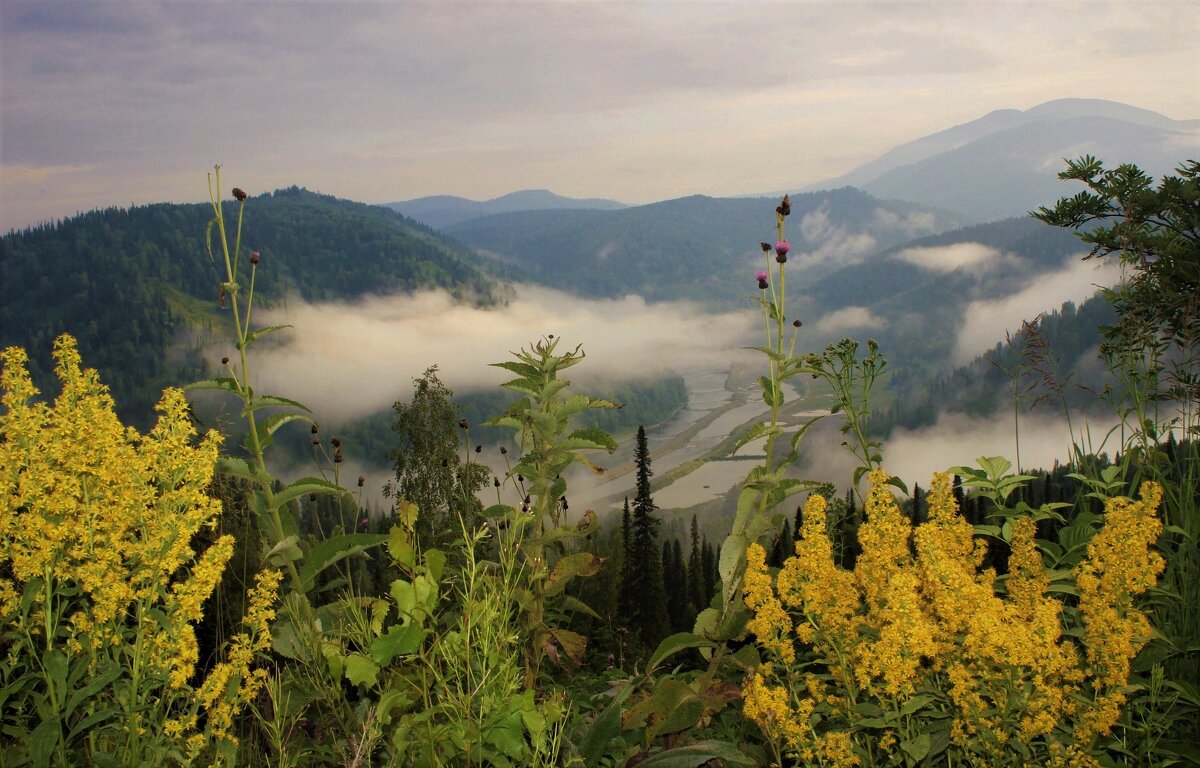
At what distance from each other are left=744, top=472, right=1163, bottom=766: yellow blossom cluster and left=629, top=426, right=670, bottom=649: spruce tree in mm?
14301

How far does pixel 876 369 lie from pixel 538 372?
7.92ft

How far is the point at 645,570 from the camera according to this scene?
27.5m

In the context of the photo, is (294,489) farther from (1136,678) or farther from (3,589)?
(1136,678)

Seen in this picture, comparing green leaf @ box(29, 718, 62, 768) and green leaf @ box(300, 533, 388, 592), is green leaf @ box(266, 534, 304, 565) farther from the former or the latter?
green leaf @ box(29, 718, 62, 768)

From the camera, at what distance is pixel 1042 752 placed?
3.58 metres

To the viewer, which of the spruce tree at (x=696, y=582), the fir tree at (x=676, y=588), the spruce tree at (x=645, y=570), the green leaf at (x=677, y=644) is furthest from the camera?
the spruce tree at (x=696, y=582)

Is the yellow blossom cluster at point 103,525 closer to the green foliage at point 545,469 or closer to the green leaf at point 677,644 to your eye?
the green foliage at point 545,469

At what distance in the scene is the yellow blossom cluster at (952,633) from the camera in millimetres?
3016

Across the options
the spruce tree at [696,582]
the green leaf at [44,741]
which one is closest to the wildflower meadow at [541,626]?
the green leaf at [44,741]

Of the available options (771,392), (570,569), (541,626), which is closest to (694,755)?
(541,626)

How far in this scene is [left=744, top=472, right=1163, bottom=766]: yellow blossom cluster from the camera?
9.89 ft

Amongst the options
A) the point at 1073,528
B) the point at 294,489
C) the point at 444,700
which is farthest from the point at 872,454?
the point at 294,489

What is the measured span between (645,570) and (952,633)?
2472 cm

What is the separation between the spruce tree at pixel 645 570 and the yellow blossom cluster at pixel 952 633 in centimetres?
1430
